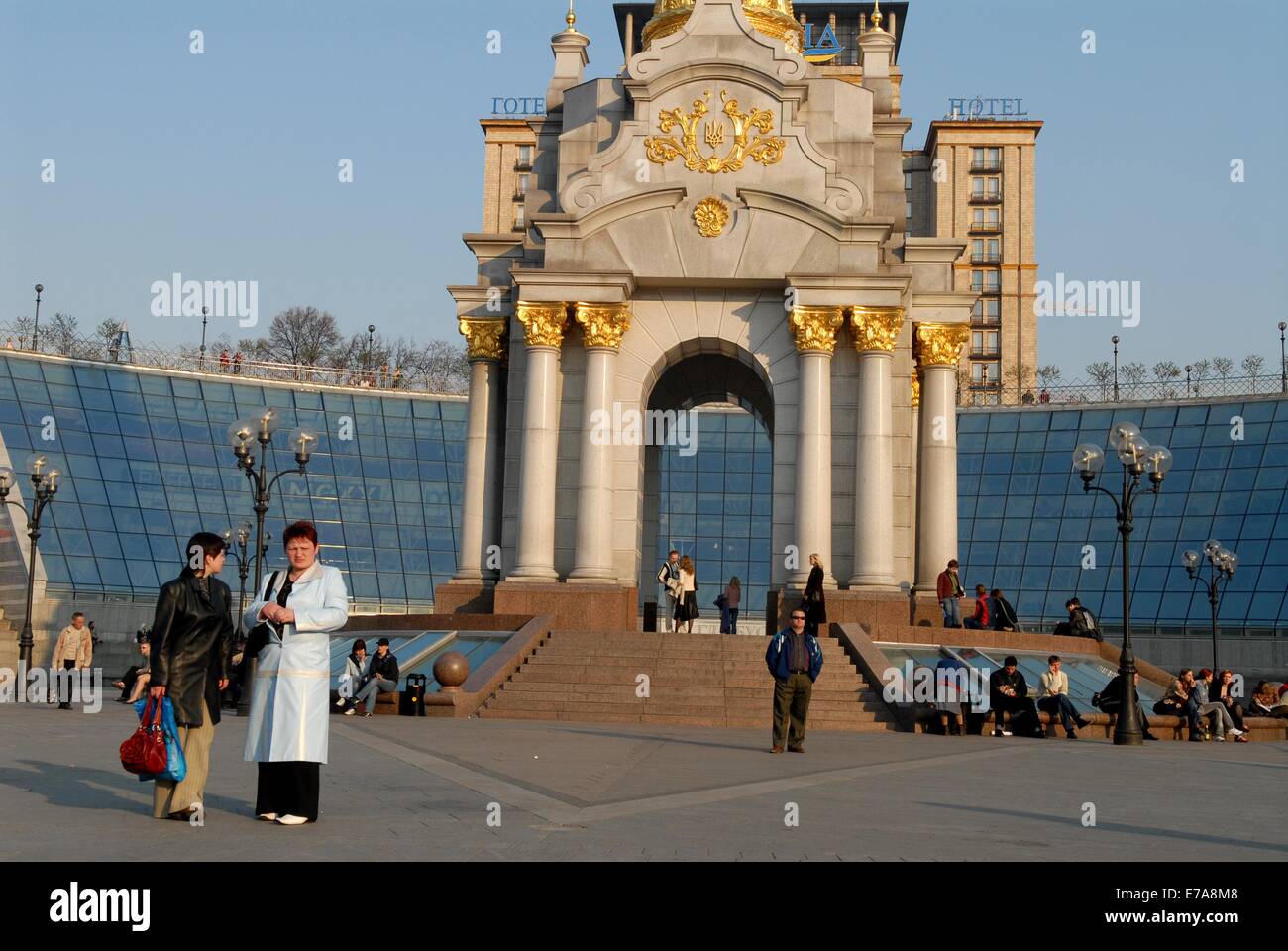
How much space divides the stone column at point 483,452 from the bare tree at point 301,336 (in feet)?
267

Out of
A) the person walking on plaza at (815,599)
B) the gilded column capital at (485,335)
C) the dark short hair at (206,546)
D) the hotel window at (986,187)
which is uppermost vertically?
the hotel window at (986,187)

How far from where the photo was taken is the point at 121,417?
262 feet

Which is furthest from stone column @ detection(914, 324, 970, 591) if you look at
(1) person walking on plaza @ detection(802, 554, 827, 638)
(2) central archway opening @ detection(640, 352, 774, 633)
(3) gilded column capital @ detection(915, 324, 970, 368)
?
(2) central archway opening @ detection(640, 352, 774, 633)

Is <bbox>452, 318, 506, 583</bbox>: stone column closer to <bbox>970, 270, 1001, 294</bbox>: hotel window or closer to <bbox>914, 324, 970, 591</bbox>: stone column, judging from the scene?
<bbox>914, 324, 970, 591</bbox>: stone column

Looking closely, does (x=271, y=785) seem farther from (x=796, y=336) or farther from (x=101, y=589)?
(x=101, y=589)

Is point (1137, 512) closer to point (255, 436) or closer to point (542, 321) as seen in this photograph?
point (542, 321)

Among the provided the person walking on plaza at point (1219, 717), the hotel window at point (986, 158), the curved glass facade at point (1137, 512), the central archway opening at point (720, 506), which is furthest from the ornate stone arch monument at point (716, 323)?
the hotel window at point (986, 158)

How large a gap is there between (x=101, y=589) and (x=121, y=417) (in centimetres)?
1075

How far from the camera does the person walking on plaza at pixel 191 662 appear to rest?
12000 millimetres

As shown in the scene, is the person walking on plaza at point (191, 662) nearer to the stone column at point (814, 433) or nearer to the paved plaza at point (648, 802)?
the paved plaza at point (648, 802)

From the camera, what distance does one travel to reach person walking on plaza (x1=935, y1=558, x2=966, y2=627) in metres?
36.2

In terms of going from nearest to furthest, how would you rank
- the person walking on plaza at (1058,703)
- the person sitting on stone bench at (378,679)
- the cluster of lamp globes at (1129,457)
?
the person sitting on stone bench at (378,679) < the person walking on plaza at (1058,703) < the cluster of lamp globes at (1129,457)

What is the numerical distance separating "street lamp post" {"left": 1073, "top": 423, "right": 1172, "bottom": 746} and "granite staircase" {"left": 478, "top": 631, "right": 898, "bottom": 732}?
408cm

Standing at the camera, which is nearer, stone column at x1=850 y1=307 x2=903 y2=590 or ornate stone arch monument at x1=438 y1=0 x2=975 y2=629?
stone column at x1=850 y1=307 x2=903 y2=590
